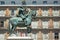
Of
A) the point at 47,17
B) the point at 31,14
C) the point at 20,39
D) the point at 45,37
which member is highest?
the point at 31,14

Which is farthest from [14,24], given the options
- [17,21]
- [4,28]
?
[4,28]

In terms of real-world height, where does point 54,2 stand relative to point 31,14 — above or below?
below

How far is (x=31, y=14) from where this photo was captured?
1773 inches

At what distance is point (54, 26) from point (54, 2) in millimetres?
8201

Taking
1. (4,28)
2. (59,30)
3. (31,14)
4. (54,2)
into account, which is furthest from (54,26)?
(31,14)

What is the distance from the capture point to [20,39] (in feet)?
141

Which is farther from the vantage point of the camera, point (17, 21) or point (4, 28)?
point (4, 28)

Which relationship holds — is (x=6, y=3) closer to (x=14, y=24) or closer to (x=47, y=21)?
(x=47, y=21)

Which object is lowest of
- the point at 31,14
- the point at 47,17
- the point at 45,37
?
the point at 45,37

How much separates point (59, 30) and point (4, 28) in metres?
15.8

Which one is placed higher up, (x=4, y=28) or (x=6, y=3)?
(x=6, y=3)

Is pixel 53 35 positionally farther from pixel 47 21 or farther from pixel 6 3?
pixel 6 3

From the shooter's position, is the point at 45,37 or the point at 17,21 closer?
the point at 17,21

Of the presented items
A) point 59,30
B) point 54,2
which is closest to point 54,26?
point 59,30
